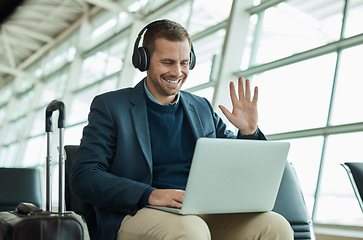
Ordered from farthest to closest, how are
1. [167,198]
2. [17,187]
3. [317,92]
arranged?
1. [317,92]
2. [17,187]
3. [167,198]

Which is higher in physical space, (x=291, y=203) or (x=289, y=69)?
(x=289, y=69)

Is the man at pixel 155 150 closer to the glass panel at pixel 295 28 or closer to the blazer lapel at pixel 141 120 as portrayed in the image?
the blazer lapel at pixel 141 120

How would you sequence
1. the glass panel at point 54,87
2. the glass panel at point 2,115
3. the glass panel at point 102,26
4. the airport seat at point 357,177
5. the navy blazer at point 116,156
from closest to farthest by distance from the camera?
the navy blazer at point 116,156 → the airport seat at point 357,177 → the glass panel at point 102,26 → the glass panel at point 54,87 → the glass panel at point 2,115

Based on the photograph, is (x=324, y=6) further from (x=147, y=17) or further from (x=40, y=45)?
(x=40, y=45)

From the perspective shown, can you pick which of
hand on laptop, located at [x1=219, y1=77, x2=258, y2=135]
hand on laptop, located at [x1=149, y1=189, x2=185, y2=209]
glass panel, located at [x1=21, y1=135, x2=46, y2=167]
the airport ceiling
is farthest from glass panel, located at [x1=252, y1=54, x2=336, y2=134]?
glass panel, located at [x1=21, y1=135, x2=46, y2=167]

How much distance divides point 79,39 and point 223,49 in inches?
248

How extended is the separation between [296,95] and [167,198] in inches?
153

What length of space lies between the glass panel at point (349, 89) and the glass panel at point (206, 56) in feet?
7.32

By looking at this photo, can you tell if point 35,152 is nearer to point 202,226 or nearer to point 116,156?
point 116,156

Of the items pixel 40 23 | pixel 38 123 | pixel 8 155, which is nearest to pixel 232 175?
pixel 38 123

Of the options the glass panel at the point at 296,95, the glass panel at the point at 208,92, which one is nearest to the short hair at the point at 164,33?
the glass panel at the point at 296,95

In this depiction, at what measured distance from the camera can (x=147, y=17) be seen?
29.9ft

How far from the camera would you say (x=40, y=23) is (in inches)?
522

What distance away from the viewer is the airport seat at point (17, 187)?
2.92 m
